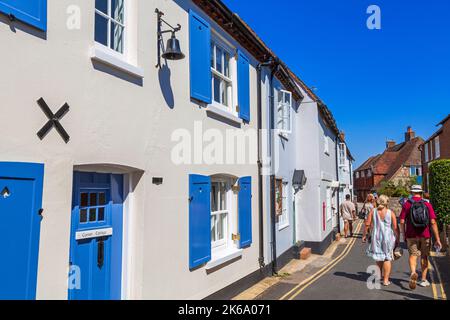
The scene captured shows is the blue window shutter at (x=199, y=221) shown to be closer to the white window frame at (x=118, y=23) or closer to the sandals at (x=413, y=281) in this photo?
the white window frame at (x=118, y=23)

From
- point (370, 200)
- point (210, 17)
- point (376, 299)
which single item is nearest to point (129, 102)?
point (210, 17)

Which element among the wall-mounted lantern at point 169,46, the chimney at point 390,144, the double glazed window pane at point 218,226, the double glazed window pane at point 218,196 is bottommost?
the double glazed window pane at point 218,226

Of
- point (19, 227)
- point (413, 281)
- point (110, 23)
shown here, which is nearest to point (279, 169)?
point (413, 281)

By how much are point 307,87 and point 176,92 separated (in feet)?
30.9

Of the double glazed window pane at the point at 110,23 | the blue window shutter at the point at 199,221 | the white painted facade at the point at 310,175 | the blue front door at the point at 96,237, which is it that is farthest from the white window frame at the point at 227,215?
the white painted facade at the point at 310,175

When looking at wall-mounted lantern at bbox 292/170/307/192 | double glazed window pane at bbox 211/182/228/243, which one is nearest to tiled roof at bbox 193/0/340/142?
wall-mounted lantern at bbox 292/170/307/192

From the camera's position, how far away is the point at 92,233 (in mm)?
4398

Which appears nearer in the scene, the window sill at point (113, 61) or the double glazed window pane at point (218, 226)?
the window sill at point (113, 61)

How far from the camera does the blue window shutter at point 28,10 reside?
3.25m

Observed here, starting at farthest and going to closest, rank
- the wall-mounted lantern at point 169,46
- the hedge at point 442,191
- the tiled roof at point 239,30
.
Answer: the hedge at point 442,191 → the tiled roof at point 239,30 → the wall-mounted lantern at point 169,46

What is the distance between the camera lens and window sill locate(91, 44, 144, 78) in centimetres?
417

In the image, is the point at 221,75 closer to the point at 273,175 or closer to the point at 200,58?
the point at 200,58

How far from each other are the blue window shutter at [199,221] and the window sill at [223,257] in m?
0.14

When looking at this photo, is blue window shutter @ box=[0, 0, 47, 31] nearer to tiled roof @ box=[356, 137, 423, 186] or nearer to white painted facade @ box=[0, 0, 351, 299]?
white painted facade @ box=[0, 0, 351, 299]
